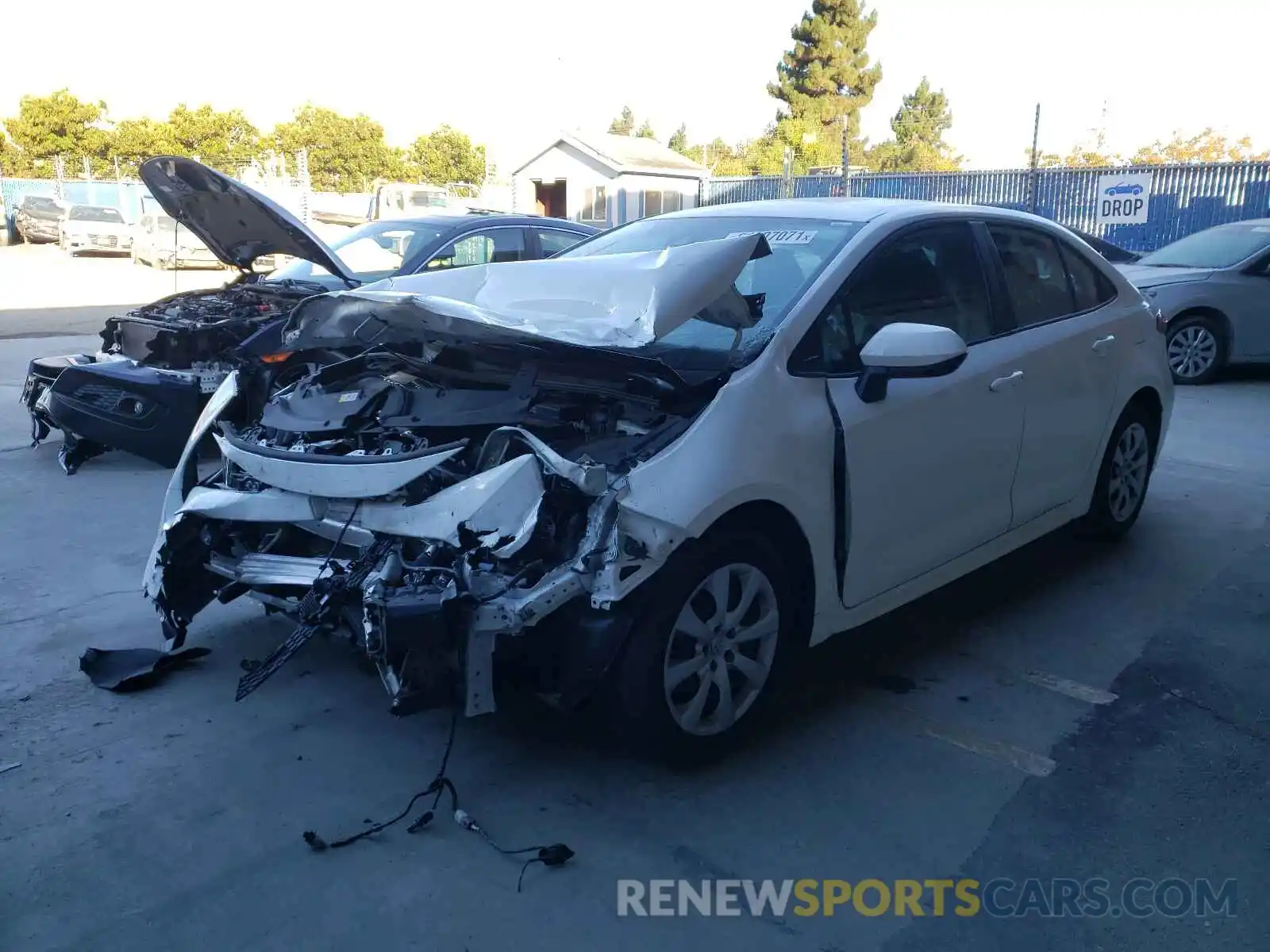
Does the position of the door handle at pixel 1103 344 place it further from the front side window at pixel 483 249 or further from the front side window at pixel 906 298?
the front side window at pixel 483 249

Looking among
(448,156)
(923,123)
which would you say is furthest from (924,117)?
(448,156)

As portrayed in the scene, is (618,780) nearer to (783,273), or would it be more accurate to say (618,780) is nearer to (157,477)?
(783,273)

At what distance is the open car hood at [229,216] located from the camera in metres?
6.31

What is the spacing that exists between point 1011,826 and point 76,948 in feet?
8.32

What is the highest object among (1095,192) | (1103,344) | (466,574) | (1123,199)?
(1095,192)

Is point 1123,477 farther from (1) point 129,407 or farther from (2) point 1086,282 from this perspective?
(1) point 129,407

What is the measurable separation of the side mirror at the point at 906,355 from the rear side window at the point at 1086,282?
1.70 metres

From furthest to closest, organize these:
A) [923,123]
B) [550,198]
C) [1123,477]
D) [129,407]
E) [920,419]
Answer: [923,123] → [550,198] → [129,407] → [1123,477] → [920,419]

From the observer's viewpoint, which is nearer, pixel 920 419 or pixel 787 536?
pixel 787 536

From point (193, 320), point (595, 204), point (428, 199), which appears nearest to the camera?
point (193, 320)

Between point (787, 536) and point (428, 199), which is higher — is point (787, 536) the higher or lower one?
the lower one

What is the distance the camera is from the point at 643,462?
312cm

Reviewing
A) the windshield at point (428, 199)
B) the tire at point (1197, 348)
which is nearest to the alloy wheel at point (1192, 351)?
the tire at point (1197, 348)

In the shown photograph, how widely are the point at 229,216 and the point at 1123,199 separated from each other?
1846cm
